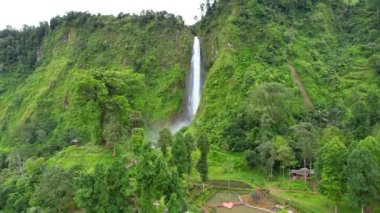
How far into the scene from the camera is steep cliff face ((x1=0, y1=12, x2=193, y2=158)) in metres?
42.0

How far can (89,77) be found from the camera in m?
40.3

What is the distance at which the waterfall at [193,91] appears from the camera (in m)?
59.2

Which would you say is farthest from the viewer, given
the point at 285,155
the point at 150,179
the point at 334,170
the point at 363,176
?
the point at 285,155

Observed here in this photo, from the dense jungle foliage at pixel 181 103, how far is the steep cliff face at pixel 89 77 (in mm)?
212

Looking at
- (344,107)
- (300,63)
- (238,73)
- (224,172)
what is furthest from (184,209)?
(300,63)

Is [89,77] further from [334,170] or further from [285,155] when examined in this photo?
[334,170]

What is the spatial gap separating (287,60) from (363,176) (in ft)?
101

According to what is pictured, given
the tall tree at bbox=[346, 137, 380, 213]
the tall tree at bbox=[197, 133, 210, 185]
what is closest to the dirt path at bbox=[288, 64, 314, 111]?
the tall tree at bbox=[197, 133, 210, 185]

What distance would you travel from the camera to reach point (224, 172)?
135 ft

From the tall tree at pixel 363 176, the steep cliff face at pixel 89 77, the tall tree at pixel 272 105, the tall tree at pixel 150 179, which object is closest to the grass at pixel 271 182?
the tall tree at pixel 363 176

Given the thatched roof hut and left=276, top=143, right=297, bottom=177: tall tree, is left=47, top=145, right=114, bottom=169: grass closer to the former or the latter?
left=276, top=143, right=297, bottom=177: tall tree

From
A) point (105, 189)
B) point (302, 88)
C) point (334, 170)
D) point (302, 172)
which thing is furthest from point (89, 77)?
point (302, 88)

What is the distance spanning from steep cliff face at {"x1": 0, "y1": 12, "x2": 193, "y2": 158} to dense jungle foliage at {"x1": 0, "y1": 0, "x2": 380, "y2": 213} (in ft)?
0.70

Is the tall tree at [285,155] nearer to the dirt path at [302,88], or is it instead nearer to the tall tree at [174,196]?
the tall tree at [174,196]
